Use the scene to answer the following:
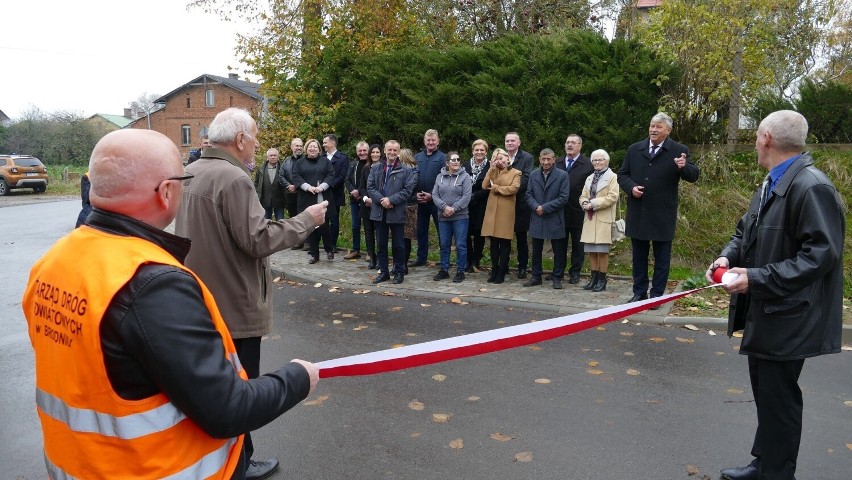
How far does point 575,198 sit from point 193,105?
6655 centimetres

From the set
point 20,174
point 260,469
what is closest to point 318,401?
point 260,469

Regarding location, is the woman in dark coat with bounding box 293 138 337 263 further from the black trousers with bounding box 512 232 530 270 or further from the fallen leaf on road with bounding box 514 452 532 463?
the fallen leaf on road with bounding box 514 452 532 463

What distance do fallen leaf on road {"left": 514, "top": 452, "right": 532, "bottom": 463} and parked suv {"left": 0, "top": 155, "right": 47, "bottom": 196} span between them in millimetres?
34692

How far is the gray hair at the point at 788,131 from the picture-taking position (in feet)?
11.8

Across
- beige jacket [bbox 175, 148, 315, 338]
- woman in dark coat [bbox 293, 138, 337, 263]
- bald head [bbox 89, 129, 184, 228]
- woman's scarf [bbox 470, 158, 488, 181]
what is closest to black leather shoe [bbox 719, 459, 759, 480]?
beige jacket [bbox 175, 148, 315, 338]

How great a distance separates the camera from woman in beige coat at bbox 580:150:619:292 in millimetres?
9219

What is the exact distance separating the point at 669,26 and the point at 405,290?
7.09 meters

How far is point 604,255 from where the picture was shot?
938cm

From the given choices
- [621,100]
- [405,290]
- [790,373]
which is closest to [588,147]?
[621,100]

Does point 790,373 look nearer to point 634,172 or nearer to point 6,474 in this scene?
point 6,474

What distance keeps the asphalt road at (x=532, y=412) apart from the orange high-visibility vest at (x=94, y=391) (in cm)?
242

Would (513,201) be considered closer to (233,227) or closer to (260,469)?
(260,469)

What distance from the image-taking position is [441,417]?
4965 mm

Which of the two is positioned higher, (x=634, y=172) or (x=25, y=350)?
(x=634, y=172)
